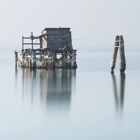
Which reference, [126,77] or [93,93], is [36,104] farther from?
[126,77]

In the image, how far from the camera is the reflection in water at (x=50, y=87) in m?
40.2

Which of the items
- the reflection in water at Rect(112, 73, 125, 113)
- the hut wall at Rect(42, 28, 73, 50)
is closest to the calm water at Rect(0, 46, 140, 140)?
the reflection in water at Rect(112, 73, 125, 113)

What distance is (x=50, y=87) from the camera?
5038cm

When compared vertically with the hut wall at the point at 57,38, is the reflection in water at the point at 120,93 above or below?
below

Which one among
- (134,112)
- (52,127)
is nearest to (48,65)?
(134,112)

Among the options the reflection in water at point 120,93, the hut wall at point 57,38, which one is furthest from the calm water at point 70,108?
the hut wall at point 57,38

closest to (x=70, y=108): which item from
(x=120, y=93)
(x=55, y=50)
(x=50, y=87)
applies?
(x=120, y=93)

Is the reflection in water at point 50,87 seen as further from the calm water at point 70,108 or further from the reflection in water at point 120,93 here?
the reflection in water at point 120,93

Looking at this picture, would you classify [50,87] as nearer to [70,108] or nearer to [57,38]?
[70,108]

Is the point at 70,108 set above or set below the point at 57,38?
below

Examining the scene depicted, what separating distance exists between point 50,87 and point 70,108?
1253cm

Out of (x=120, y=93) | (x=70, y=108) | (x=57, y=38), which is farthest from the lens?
(x=57, y=38)

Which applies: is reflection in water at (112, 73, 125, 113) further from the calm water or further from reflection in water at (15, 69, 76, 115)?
reflection in water at (15, 69, 76, 115)

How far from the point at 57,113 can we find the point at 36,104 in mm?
5044
